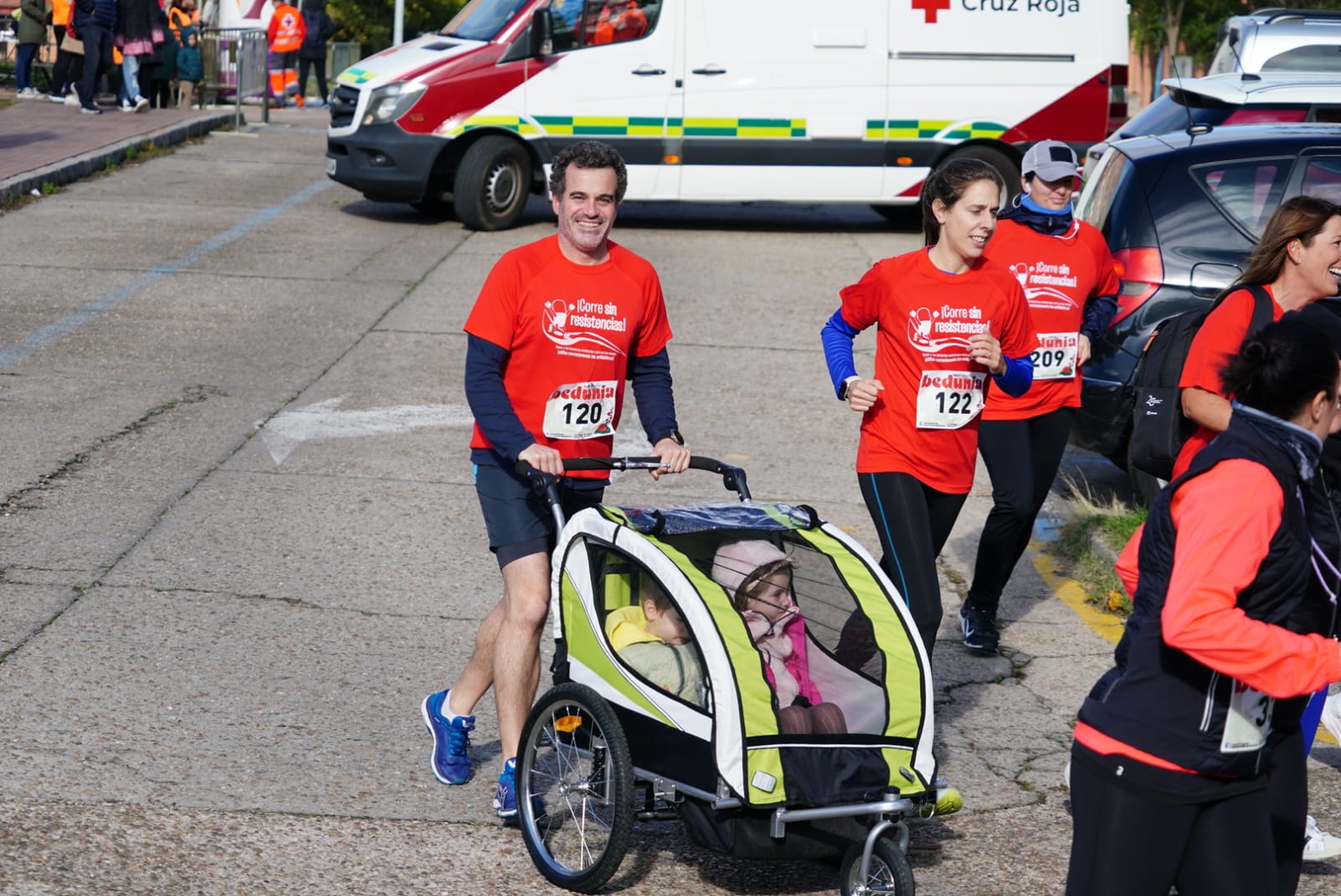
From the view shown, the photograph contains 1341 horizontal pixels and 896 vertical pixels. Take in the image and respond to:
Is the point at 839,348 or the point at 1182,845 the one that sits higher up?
the point at 839,348

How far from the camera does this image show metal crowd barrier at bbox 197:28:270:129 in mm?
24344

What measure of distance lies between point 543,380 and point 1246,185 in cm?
447

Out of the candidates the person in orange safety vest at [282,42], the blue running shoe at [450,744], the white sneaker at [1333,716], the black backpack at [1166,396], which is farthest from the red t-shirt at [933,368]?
the person in orange safety vest at [282,42]

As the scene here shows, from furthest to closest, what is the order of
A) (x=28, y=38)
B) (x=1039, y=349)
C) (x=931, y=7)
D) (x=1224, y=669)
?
(x=28, y=38)
(x=931, y=7)
(x=1039, y=349)
(x=1224, y=669)

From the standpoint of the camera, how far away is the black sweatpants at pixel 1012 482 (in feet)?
20.3

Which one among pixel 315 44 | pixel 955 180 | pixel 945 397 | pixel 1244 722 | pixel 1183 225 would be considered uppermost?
pixel 315 44

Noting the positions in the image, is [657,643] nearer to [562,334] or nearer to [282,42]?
[562,334]

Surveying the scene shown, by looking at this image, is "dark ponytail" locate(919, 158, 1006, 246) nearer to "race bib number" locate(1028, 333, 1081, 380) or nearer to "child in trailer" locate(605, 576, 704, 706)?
"race bib number" locate(1028, 333, 1081, 380)

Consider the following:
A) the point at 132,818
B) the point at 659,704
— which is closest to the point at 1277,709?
the point at 659,704

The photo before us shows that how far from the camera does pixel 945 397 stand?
519 cm

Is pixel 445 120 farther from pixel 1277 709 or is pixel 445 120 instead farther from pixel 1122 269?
pixel 1277 709

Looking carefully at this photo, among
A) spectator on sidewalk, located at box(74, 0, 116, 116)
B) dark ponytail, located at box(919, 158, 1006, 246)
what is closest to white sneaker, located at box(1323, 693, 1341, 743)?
dark ponytail, located at box(919, 158, 1006, 246)

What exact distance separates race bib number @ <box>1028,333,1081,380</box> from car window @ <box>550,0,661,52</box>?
9529 mm

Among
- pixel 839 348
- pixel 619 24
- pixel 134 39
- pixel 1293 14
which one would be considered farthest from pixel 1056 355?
pixel 134 39
